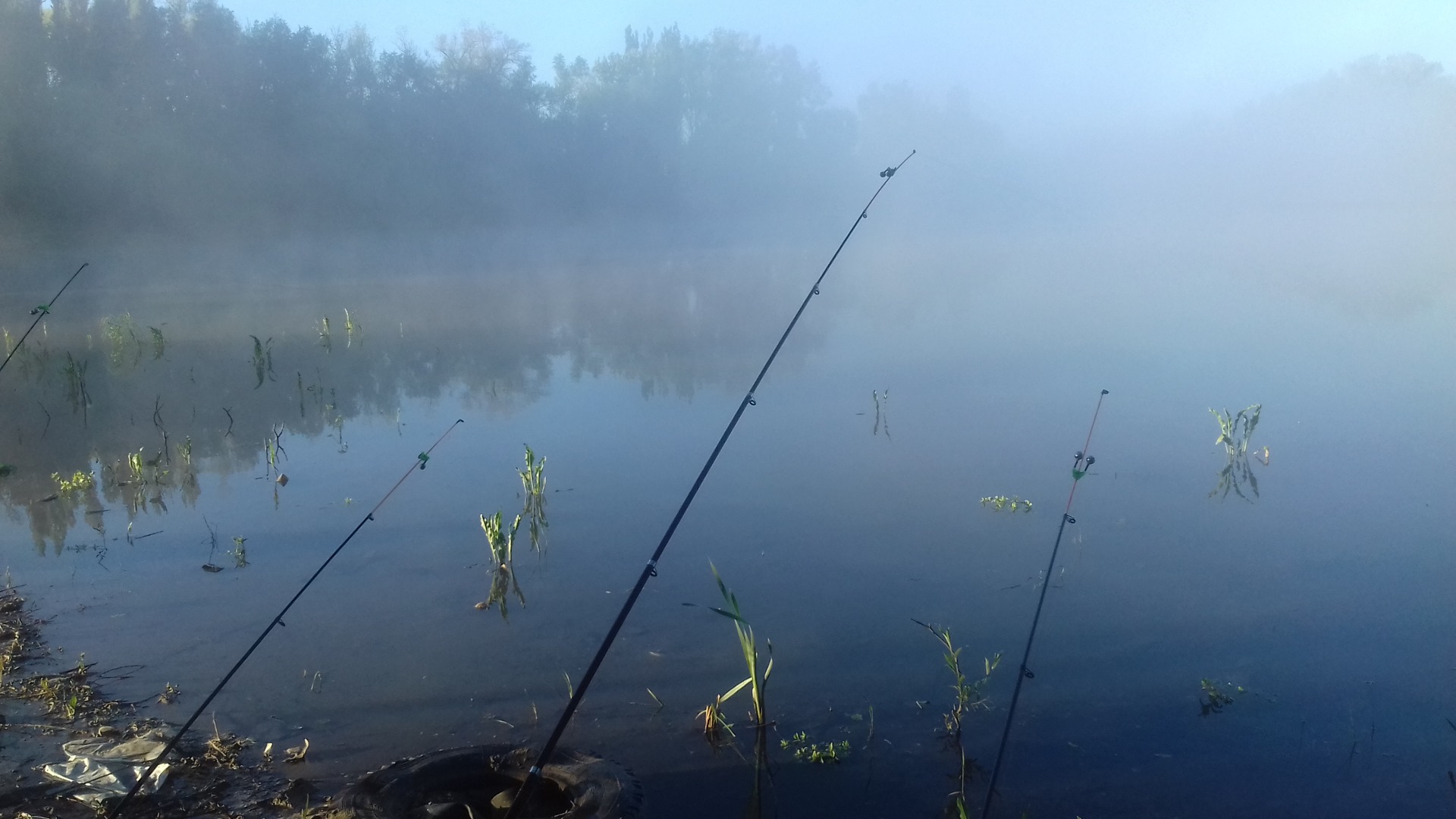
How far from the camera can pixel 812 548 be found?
471 centimetres

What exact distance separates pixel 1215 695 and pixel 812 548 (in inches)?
73.4

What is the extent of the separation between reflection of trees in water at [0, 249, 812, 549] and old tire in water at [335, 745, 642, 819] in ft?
10.8

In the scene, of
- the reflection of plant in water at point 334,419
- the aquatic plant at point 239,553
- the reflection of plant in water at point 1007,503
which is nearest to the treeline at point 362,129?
the reflection of plant in water at point 334,419

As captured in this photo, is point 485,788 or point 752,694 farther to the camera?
point 752,694

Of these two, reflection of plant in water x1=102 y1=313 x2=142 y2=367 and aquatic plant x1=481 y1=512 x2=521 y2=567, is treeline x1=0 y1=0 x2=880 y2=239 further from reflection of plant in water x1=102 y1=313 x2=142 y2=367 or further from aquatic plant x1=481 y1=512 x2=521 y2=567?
aquatic plant x1=481 y1=512 x2=521 y2=567

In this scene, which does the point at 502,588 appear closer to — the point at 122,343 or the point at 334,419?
the point at 334,419

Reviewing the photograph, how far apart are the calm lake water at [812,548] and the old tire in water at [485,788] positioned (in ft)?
0.73

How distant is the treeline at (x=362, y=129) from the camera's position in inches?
873

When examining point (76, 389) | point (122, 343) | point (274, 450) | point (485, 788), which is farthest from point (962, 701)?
point (122, 343)

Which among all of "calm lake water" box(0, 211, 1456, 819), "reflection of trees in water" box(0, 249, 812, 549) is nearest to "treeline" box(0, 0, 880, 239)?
"reflection of trees in water" box(0, 249, 812, 549)

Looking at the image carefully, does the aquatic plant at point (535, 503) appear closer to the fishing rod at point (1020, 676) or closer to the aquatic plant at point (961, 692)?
the aquatic plant at point (961, 692)

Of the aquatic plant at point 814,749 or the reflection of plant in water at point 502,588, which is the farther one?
the reflection of plant in water at point 502,588

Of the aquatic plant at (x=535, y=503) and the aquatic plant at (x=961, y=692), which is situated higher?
the aquatic plant at (x=535, y=503)

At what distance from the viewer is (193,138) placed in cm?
2541
